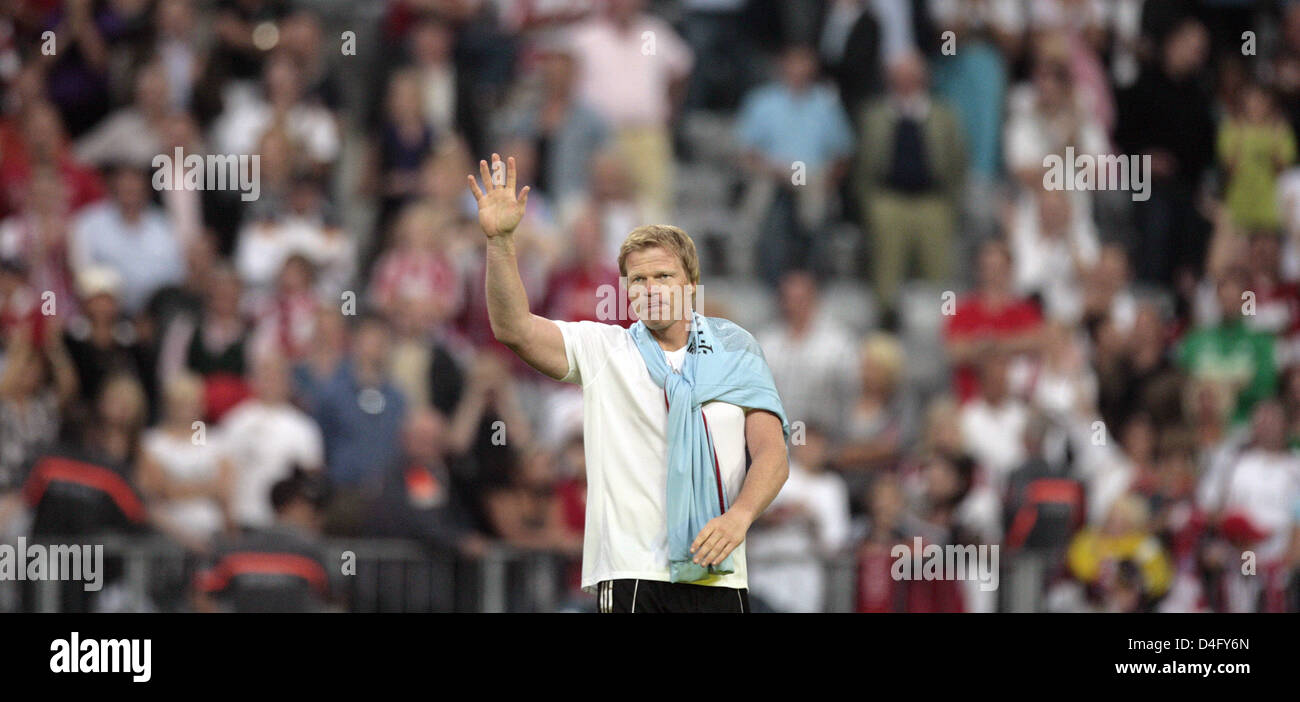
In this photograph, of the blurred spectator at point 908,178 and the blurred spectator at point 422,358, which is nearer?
the blurred spectator at point 422,358

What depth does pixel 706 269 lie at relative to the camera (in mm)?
13867

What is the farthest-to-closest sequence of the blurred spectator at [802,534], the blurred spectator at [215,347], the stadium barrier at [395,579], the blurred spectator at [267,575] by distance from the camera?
1. the blurred spectator at [215,347]
2. the blurred spectator at [802,534]
3. the stadium barrier at [395,579]
4. the blurred spectator at [267,575]

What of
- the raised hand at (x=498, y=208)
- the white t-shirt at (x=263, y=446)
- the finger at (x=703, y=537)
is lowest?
the finger at (x=703, y=537)

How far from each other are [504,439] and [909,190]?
12.6 feet

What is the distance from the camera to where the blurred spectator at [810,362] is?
41.7 ft

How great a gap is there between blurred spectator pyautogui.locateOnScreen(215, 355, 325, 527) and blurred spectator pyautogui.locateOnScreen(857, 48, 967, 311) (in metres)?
4.29

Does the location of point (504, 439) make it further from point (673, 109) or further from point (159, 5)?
point (159, 5)

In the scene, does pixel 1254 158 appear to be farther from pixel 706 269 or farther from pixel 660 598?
pixel 660 598

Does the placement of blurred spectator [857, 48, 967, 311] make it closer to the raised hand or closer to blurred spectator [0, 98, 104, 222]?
blurred spectator [0, 98, 104, 222]

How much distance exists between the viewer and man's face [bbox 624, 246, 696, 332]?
5.67 metres

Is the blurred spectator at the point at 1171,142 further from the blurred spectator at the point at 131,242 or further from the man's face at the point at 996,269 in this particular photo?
the blurred spectator at the point at 131,242

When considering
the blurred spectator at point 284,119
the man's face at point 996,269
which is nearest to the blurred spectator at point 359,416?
the blurred spectator at point 284,119

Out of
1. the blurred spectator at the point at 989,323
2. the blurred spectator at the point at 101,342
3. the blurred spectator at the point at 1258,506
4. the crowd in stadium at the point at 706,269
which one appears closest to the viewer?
the crowd in stadium at the point at 706,269
